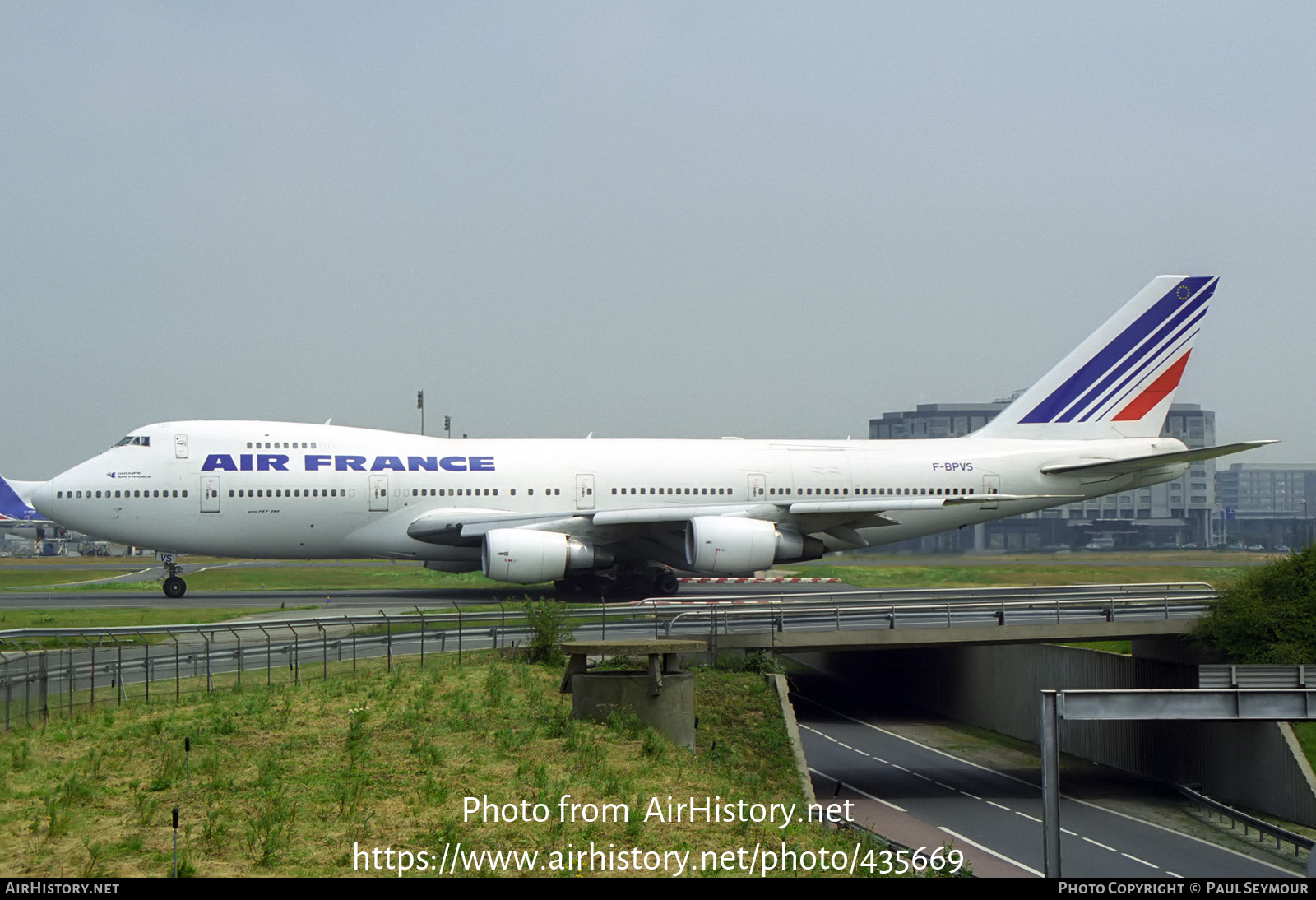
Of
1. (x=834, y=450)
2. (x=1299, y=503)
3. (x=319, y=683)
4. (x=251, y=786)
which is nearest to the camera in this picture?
(x=251, y=786)

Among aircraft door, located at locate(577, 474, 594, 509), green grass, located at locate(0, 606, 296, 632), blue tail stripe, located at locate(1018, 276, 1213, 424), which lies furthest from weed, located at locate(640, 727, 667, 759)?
blue tail stripe, located at locate(1018, 276, 1213, 424)

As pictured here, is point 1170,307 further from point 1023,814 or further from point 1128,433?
point 1023,814

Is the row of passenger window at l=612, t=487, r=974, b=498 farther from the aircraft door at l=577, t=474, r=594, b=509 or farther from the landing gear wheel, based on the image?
the landing gear wheel

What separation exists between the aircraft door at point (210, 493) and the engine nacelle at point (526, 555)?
8247mm

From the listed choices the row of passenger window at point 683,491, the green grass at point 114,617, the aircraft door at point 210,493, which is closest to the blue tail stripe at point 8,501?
the aircraft door at point 210,493

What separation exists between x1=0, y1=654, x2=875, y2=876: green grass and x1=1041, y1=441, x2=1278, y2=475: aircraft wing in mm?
19081

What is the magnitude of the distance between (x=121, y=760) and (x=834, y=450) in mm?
Result: 27015

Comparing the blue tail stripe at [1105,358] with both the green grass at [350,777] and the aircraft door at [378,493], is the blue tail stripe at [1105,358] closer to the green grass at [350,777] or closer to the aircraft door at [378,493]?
the aircraft door at [378,493]

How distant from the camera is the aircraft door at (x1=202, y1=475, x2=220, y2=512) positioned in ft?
117

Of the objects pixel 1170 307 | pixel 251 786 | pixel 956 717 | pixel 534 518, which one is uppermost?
pixel 1170 307

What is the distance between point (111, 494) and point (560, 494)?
13.1 m

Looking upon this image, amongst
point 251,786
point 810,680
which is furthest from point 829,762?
point 251,786

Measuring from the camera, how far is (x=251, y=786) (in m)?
14.6

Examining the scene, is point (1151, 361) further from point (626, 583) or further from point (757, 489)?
point (626, 583)
